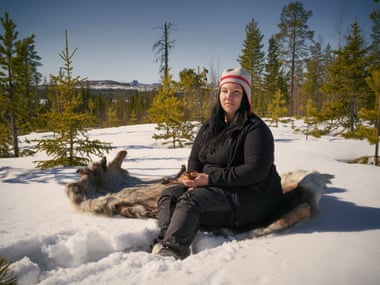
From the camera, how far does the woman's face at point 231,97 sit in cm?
226

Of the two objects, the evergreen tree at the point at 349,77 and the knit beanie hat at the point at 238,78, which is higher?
the evergreen tree at the point at 349,77

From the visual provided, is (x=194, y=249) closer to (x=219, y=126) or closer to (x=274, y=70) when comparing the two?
(x=219, y=126)

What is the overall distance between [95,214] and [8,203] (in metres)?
1.47

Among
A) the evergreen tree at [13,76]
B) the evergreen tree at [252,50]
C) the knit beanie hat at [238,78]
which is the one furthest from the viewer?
the evergreen tree at [252,50]

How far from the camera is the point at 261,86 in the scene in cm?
2822

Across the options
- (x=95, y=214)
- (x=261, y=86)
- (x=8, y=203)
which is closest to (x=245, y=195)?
(x=95, y=214)

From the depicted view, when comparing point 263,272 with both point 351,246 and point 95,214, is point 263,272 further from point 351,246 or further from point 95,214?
point 95,214

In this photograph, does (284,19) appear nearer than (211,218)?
No

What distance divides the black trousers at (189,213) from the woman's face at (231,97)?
0.86 meters

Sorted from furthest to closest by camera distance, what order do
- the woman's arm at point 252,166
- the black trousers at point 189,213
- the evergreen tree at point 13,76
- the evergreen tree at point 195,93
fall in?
the evergreen tree at point 195,93 < the evergreen tree at point 13,76 < the woman's arm at point 252,166 < the black trousers at point 189,213

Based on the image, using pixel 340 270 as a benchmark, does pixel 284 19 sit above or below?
above

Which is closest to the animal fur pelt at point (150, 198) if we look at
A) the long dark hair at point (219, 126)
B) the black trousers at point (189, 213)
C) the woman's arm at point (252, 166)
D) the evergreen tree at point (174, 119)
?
the black trousers at point (189, 213)

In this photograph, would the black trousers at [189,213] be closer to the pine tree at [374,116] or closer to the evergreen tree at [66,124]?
the evergreen tree at [66,124]

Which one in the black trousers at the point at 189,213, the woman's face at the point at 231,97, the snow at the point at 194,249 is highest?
the woman's face at the point at 231,97
